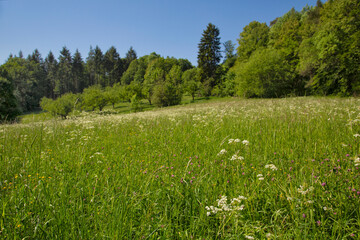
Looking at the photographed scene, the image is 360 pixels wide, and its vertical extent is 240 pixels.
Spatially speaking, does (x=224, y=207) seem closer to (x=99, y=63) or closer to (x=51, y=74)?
(x=99, y=63)

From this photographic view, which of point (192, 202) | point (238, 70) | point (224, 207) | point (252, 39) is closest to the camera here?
point (224, 207)

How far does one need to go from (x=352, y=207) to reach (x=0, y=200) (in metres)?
3.29

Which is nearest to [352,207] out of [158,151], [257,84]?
[158,151]

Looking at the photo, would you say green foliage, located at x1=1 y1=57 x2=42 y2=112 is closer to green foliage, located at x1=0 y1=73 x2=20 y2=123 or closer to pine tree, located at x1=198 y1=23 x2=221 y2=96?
green foliage, located at x1=0 y1=73 x2=20 y2=123

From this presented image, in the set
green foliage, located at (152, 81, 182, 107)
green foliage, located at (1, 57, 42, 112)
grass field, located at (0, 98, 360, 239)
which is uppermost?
green foliage, located at (1, 57, 42, 112)

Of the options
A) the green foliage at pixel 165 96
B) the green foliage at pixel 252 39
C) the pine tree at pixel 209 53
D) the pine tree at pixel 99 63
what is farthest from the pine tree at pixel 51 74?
the green foliage at pixel 252 39

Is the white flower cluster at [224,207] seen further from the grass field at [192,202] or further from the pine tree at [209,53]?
the pine tree at [209,53]

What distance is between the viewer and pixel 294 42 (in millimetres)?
39469

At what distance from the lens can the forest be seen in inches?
973

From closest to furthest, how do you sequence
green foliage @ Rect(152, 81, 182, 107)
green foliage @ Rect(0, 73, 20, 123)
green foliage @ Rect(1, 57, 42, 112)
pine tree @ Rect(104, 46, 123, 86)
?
green foliage @ Rect(0, 73, 20, 123), green foliage @ Rect(152, 81, 182, 107), green foliage @ Rect(1, 57, 42, 112), pine tree @ Rect(104, 46, 123, 86)

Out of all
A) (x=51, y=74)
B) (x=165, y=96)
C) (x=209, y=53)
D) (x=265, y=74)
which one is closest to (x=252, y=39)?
(x=209, y=53)

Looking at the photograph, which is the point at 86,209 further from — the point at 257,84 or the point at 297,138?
the point at 257,84

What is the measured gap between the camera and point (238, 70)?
128 feet

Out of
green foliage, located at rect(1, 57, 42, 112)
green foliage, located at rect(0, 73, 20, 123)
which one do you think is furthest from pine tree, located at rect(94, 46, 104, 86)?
green foliage, located at rect(0, 73, 20, 123)
